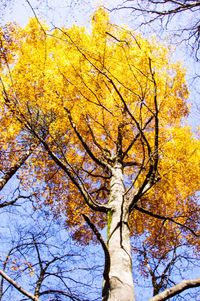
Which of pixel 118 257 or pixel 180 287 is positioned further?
pixel 118 257

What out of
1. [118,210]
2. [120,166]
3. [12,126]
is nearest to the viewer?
[118,210]

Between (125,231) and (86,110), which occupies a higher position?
(86,110)

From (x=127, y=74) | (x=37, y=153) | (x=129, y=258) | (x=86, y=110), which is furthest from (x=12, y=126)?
(x=129, y=258)

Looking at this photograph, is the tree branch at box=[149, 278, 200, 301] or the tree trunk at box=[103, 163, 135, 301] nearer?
the tree branch at box=[149, 278, 200, 301]

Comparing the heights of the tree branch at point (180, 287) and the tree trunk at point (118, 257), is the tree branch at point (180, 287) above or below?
below

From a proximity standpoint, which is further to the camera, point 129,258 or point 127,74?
point 127,74

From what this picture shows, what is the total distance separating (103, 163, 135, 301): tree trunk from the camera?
318 cm

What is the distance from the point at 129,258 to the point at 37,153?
18.8ft

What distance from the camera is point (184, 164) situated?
7.75 metres

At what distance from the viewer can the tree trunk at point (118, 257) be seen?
10.4 ft

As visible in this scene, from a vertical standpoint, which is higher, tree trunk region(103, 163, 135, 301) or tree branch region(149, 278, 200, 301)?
tree trunk region(103, 163, 135, 301)

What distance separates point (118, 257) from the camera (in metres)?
3.59

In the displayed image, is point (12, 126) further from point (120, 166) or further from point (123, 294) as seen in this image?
point (123, 294)

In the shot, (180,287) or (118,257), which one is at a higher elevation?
(118,257)
